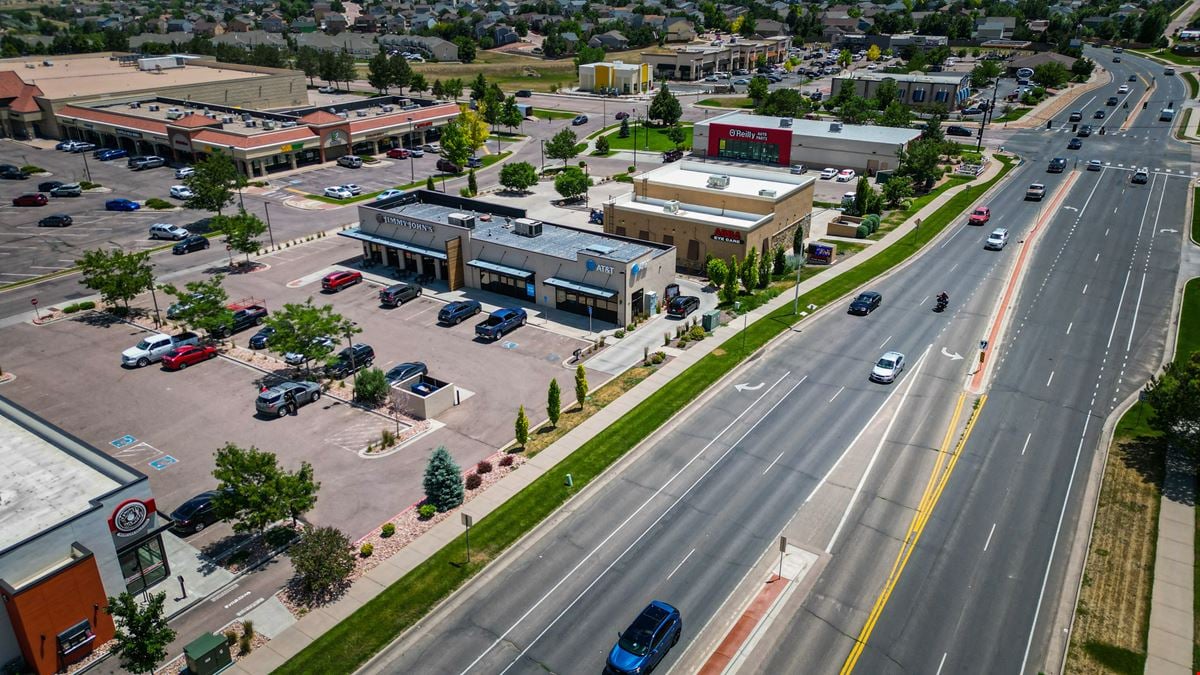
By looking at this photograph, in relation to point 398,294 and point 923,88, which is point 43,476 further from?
point 923,88

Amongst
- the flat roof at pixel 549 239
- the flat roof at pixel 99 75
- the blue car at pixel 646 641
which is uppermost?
the flat roof at pixel 99 75

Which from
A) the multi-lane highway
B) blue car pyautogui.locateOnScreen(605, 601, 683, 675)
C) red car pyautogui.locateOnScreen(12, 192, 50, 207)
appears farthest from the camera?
red car pyautogui.locateOnScreen(12, 192, 50, 207)

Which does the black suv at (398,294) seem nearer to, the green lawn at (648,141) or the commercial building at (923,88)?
the green lawn at (648,141)

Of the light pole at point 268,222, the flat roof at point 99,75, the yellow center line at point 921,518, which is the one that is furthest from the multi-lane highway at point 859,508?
the flat roof at point 99,75

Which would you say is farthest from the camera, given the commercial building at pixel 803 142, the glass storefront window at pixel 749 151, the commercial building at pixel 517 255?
the glass storefront window at pixel 749 151

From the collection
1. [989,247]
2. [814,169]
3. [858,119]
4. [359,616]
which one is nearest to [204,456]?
[359,616]

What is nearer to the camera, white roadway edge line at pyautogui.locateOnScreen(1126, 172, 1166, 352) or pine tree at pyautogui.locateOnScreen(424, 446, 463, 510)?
pine tree at pyautogui.locateOnScreen(424, 446, 463, 510)

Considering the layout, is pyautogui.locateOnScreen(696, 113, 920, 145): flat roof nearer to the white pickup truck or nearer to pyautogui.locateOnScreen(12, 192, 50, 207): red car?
the white pickup truck

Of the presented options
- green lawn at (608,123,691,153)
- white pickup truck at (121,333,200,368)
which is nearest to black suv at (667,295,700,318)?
white pickup truck at (121,333,200,368)
